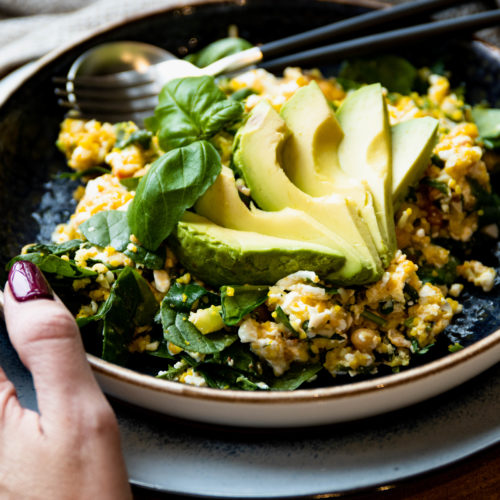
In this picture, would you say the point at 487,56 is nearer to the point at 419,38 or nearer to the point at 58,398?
the point at 419,38

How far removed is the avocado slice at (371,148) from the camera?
5.52 ft

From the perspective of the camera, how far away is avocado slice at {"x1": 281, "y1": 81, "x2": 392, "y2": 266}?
5.51 feet

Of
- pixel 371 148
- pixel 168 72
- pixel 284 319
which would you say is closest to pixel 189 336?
pixel 284 319

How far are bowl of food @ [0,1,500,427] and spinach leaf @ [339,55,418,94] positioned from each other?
14.5 inches

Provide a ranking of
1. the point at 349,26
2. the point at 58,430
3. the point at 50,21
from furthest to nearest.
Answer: the point at 50,21, the point at 349,26, the point at 58,430

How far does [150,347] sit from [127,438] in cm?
29

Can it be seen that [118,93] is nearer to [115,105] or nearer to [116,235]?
[115,105]

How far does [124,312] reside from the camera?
164 cm

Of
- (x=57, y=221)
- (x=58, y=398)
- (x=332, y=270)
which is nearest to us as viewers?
(x=58, y=398)

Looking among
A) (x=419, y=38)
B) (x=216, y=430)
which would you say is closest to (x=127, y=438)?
(x=216, y=430)

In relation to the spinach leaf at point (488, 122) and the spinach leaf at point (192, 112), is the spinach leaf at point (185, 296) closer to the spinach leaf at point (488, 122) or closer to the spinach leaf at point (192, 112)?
the spinach leaf at point (192, 112)

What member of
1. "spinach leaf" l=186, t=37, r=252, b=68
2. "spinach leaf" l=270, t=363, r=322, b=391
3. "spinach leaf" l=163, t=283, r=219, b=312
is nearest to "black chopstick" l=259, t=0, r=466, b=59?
"spinach leaf" l=186, t=37, r=252, b=68

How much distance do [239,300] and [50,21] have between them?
6.81ft

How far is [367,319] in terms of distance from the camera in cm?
165
